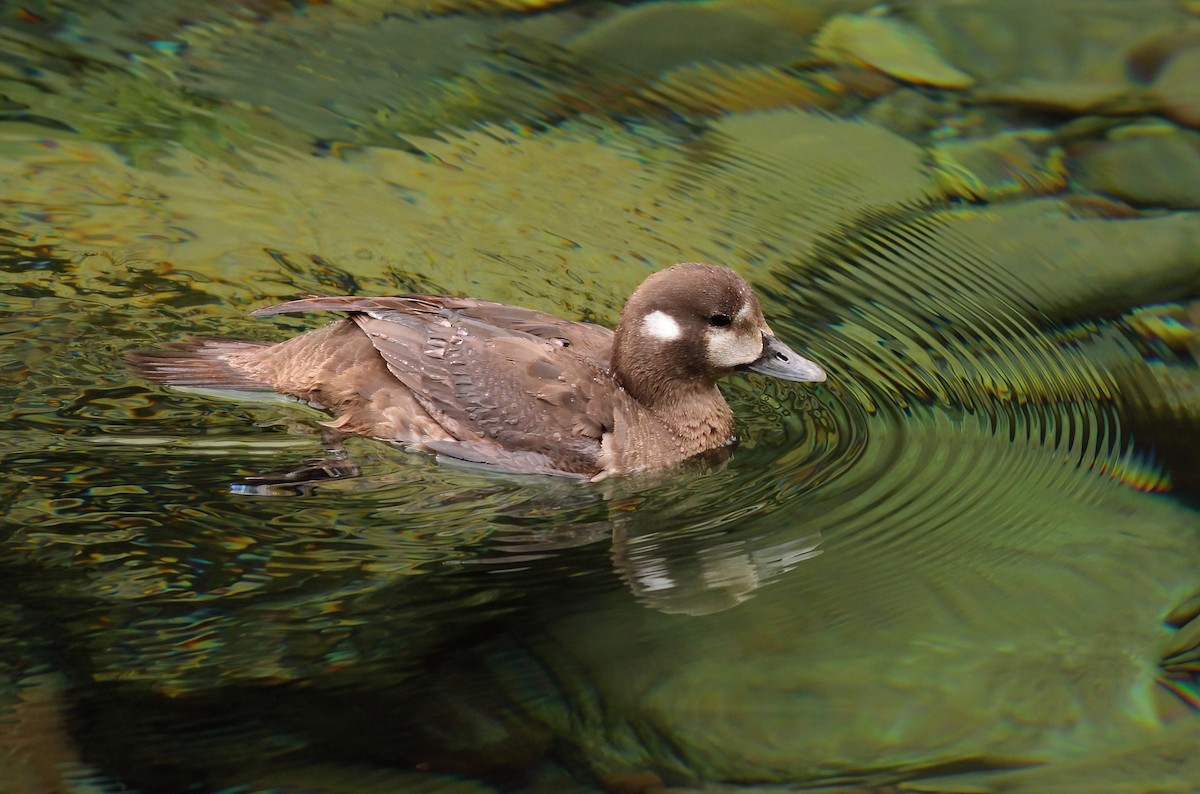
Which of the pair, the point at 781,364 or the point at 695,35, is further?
the point at 695,35

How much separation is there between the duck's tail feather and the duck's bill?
6.90 ft

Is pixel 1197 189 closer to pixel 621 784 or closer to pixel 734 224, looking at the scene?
pixel 734 224

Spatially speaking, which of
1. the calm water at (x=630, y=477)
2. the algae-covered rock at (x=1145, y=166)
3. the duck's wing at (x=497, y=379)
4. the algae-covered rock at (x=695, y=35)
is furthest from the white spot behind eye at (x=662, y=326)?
the algae-covered rock at (x=1145, y=166)

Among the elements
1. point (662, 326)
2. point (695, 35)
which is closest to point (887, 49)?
point (695, 35)

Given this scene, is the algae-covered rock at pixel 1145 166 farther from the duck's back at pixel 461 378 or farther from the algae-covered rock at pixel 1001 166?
the duck's back at pixel 461 378

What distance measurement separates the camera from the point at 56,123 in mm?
7355

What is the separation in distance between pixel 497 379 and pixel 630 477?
673 mm

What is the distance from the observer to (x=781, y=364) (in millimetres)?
5941

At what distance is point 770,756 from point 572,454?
2.06 m

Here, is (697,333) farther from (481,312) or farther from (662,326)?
(481,312)

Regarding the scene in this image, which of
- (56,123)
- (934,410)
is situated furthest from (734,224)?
(56,123)

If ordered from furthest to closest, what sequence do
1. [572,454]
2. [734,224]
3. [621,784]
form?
Answer: [734,224]
[572,454]
[621,784]

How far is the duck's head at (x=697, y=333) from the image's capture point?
585cm

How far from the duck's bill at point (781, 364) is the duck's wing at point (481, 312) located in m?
0.66
